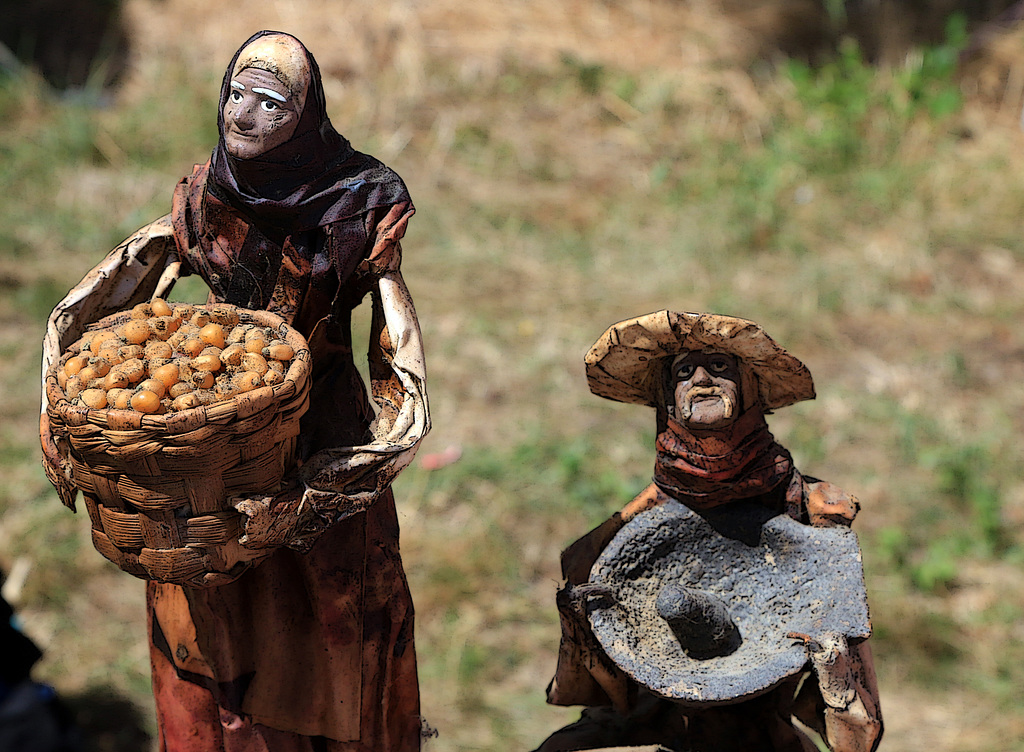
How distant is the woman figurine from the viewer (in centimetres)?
212

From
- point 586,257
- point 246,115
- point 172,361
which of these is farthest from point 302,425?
point 586,257

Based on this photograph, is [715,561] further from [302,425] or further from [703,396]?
[302,425]

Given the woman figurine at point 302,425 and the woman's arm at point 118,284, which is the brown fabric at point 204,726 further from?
the woman's arm at point 118,284

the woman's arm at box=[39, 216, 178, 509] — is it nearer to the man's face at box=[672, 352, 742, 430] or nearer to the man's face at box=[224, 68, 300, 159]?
the man's face at box=[224, 68, 300, 159]

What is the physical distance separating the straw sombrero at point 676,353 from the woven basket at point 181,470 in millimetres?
641

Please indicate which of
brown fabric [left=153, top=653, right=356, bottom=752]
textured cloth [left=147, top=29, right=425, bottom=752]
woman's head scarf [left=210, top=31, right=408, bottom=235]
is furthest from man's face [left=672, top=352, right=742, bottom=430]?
brown fabric [left=153, top=653, right=356, bottom=752]

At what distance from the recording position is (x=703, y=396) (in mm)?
2295

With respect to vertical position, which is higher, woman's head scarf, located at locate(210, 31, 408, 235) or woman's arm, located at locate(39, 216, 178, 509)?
woman's head scarf, located at locate(210, 31, 408, 235)

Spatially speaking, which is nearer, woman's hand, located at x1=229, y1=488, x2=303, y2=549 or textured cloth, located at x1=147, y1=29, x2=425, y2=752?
woman's hand, located at x1=229, y1=488, x2=303, y2=549

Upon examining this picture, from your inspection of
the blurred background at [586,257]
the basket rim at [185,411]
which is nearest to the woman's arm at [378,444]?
the basket rim at [185,411]

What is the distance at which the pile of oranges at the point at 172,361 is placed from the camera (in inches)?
75.2

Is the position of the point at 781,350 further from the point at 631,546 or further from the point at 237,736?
the point at 237,736

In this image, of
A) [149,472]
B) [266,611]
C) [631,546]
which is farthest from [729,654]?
[149,472]

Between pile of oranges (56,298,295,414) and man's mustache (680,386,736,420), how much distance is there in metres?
0.79
